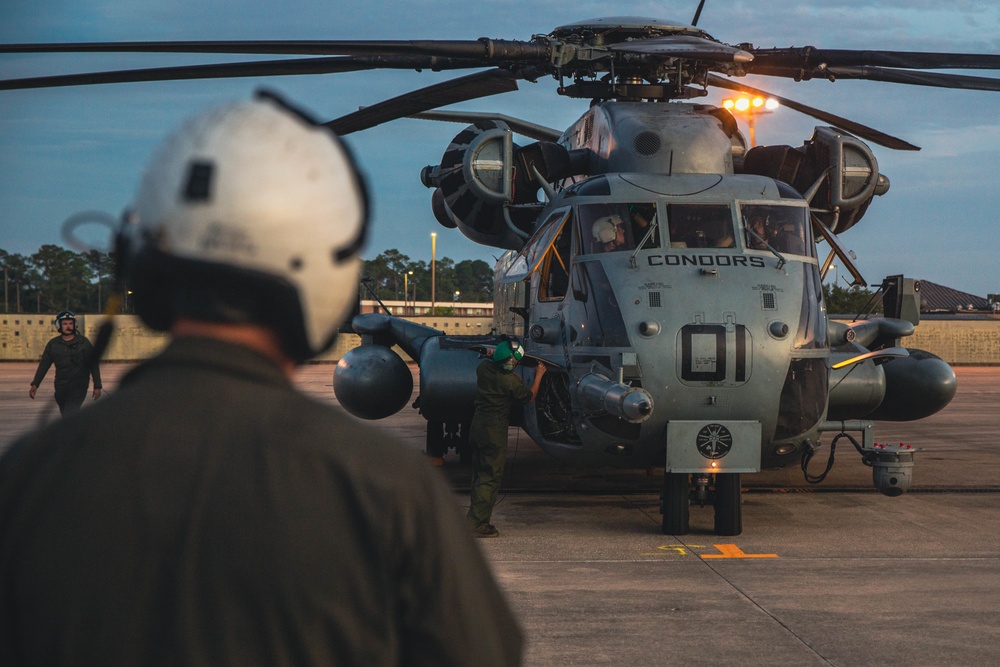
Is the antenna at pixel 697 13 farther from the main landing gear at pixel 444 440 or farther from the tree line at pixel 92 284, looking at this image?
the tree line at pixel 92 284

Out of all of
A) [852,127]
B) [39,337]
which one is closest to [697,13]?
[852,127]

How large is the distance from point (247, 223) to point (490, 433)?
793 centimetres

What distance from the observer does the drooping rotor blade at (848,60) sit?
34.7 ft

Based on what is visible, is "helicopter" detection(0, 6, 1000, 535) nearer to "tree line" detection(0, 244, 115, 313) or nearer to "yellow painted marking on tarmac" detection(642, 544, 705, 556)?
"yellow painted marking on tarmac" detection(642, 544, 705, 556)

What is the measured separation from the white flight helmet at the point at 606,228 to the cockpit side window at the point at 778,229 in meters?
1.15

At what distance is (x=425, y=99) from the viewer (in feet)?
39.9

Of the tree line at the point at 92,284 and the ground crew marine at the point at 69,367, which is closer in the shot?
the ground crew marine at the point at 69,367

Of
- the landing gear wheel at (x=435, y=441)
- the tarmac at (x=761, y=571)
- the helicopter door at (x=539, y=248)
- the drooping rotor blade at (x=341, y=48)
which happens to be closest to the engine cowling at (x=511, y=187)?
the helicopter door at (x=539, y=248)

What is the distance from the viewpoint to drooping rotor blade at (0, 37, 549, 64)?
9367mm

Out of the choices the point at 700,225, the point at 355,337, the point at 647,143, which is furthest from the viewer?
the point at 355,337

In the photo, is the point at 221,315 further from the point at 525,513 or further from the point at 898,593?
the point at 525,513

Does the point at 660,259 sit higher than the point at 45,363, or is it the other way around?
the point at 660,259

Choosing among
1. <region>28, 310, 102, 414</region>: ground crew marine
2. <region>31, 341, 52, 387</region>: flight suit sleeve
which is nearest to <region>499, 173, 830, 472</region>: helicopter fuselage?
<region>28, 310, 102, 414</region>: ground crew marine

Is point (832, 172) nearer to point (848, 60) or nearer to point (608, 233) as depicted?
point (848, 60)
